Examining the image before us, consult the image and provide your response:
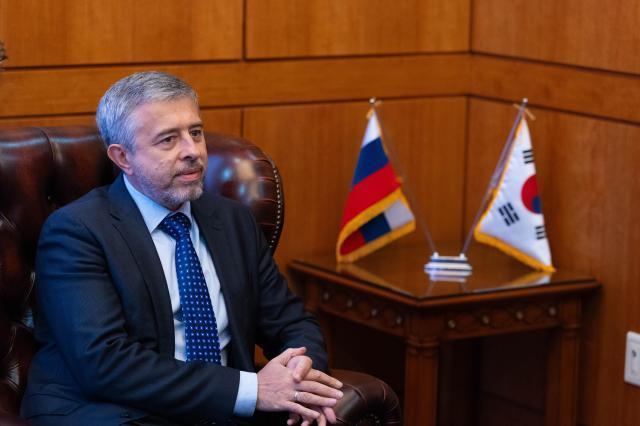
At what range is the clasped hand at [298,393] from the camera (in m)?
2.72

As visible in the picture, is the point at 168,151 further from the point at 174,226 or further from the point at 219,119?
the point at 219,119

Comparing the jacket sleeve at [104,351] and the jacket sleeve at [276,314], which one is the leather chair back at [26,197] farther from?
the jacket sleeve at [276,314]

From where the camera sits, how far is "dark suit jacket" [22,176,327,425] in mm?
2650

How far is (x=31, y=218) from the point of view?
2.93 m

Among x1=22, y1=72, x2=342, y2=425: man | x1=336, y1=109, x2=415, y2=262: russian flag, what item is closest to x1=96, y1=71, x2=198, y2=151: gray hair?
x1=22, y1=72, x2=342, y2=425: man

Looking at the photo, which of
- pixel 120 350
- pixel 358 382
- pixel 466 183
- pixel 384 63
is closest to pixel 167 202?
pixel 120 350

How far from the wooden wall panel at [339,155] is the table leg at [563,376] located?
687 mm

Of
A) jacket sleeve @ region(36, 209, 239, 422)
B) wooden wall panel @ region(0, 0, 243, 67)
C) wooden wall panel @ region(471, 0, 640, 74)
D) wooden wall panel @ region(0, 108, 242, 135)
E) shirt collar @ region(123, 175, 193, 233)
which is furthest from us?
wooden wall panel @ region(471, 0, 640, 74)

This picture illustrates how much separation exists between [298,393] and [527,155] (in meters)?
1.60

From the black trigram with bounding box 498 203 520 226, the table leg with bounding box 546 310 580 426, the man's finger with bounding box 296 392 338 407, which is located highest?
the black trigram with bounding box 498 203 520 226

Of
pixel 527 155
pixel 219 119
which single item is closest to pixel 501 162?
pixel 527 155

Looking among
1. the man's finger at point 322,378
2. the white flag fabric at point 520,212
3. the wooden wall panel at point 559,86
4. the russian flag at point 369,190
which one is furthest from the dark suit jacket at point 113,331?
the wooden wall panel at point 559,86

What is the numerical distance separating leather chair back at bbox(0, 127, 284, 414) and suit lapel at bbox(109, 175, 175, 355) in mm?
235

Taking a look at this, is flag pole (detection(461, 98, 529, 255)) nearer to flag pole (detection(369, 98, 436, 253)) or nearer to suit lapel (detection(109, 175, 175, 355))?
flag pole (detection(369, 98, 436, 253))
